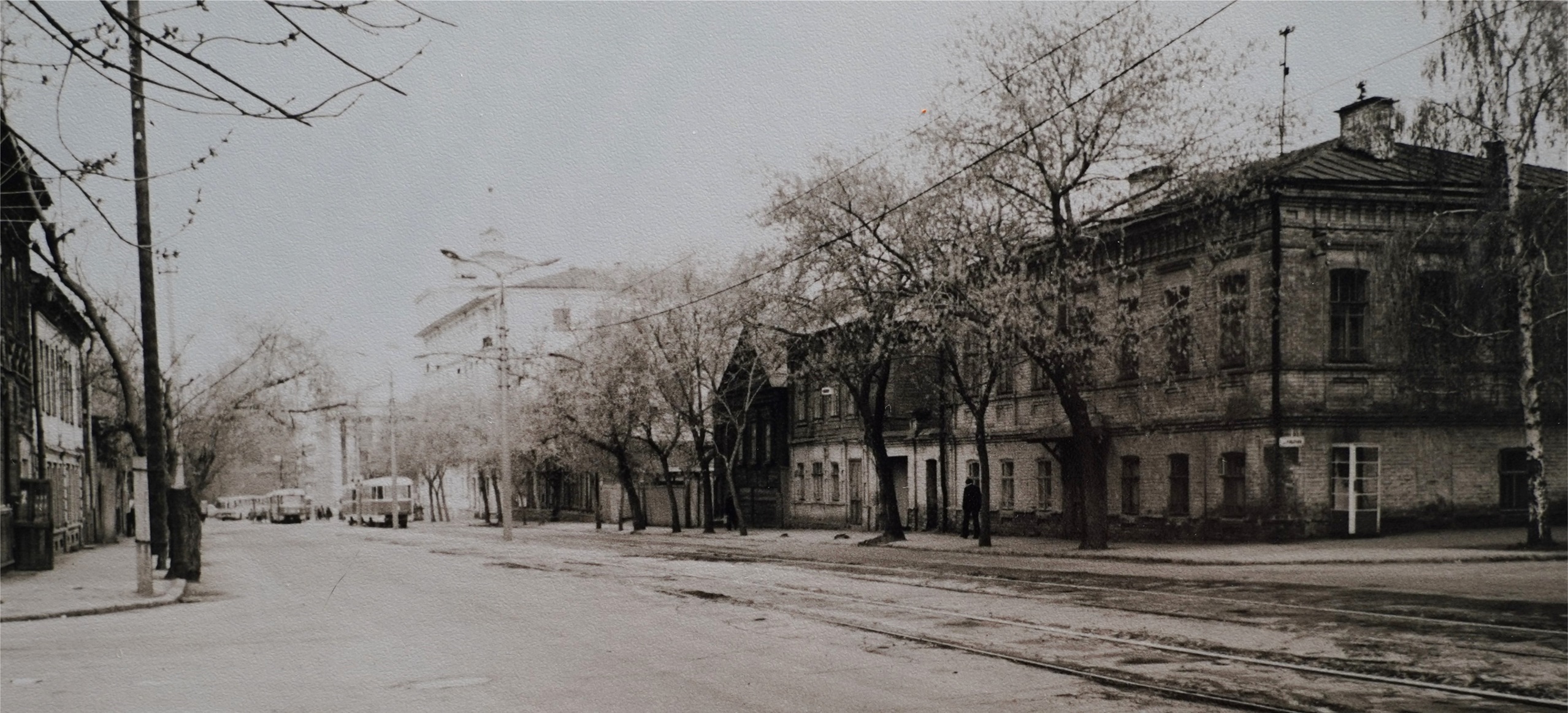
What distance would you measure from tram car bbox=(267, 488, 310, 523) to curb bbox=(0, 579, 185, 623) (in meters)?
82.9

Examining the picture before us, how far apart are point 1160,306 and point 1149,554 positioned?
7428 mm

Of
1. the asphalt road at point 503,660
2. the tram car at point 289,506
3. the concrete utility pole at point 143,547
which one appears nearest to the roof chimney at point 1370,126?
the asphalt road at point 503,660

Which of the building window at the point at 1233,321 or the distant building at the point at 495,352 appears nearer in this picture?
the building window at the point at 1233,321

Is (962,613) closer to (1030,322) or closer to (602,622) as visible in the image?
(602,622)

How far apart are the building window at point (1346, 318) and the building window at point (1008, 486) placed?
12155mm

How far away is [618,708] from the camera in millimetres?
9266

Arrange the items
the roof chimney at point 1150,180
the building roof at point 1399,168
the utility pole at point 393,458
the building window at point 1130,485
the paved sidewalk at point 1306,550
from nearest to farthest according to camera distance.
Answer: the building roof at point 1399,168 → the paved sidewalk at point 1306,550 → the roof chimney at point 1150,180 → the building window at point 1130,485 → the utility pole at point 393,458

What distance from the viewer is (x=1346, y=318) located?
27344mm

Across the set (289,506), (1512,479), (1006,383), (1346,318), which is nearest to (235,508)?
(289,506)

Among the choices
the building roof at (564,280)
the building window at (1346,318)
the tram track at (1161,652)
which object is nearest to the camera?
the tram track at (1161,652)

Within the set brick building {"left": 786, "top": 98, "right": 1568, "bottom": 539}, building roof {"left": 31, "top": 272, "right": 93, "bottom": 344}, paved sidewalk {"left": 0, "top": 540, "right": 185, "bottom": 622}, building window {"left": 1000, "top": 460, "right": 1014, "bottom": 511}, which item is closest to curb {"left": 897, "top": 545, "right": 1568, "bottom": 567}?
brick building {"left": 786, "top": 98, "right": 1568, "bottom": 539}

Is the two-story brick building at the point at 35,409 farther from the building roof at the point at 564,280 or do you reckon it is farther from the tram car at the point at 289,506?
the tram car at the point at 289,506

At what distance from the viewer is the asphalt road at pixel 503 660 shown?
966 cm

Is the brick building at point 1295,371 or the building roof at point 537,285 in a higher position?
the building roof at point 537,285
